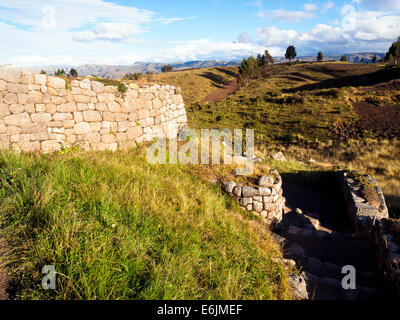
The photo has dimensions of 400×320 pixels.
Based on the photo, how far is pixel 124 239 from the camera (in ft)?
10.9

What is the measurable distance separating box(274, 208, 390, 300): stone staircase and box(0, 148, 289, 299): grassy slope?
0.82 meters

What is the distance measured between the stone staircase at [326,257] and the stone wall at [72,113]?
19.6 feet

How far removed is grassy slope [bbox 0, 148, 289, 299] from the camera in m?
2.76

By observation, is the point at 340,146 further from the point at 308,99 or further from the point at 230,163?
the point at 308,99

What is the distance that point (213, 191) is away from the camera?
6250 millimetres

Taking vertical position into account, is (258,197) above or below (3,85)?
below

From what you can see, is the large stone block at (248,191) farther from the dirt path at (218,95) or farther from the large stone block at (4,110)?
the dirt path at (218,95)

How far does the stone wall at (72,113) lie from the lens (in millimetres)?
6422

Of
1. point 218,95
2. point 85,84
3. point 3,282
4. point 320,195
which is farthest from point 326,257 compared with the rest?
point 218,95

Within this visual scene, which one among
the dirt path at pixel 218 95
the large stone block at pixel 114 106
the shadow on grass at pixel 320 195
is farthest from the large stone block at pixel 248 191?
the dirt path at pixel 218 95

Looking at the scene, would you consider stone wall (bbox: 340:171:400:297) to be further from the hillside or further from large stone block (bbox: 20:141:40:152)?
large stone block (bbox: 20:141:40:152)

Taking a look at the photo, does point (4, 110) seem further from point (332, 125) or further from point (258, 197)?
point (332, 125)

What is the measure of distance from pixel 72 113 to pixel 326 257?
26.3 feet
